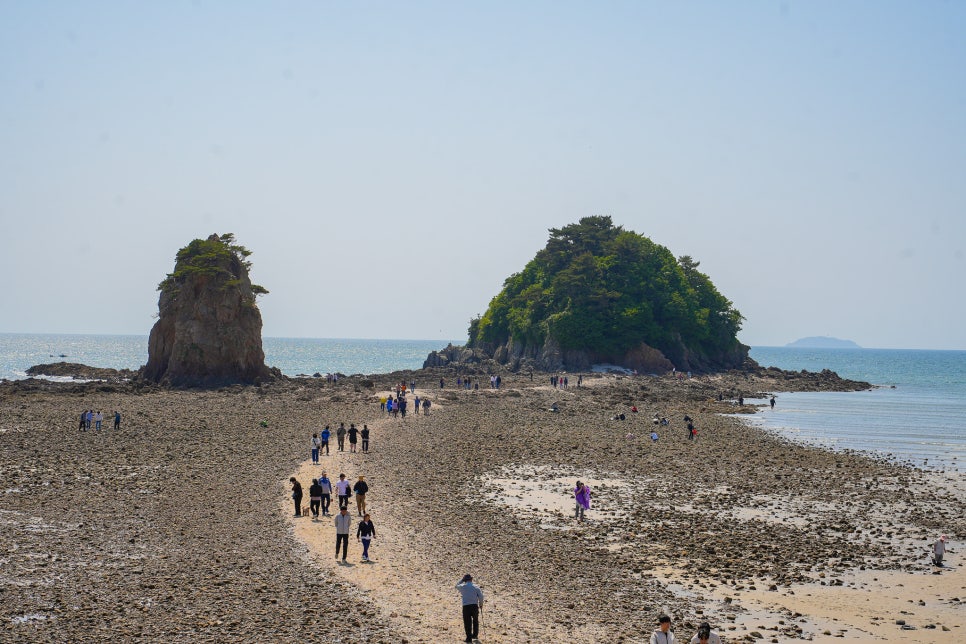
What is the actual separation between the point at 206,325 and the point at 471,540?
55.0 metres

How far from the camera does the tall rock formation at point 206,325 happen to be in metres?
69.4

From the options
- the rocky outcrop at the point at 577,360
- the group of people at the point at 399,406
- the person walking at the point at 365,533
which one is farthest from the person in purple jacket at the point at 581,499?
the rocky outcrop at the point at 577,360

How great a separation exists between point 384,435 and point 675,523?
68.5 ft

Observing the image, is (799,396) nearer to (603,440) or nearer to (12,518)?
(603,440)

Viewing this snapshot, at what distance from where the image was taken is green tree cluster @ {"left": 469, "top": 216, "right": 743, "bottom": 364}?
310 ft

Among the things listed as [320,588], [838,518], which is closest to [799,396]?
[838,518]

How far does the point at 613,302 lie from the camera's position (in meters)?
95.8

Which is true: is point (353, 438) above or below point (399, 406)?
below

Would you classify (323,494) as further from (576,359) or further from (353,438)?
(576,359)

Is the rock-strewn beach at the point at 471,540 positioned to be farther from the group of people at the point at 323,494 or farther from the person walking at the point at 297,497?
the group of people at the point at 323,494

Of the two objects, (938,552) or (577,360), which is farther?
(577,360)

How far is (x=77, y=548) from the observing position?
1925 cm

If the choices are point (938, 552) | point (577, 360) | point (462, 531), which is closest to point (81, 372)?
point (577, 360)

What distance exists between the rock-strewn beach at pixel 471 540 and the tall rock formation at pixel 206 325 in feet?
90.1
